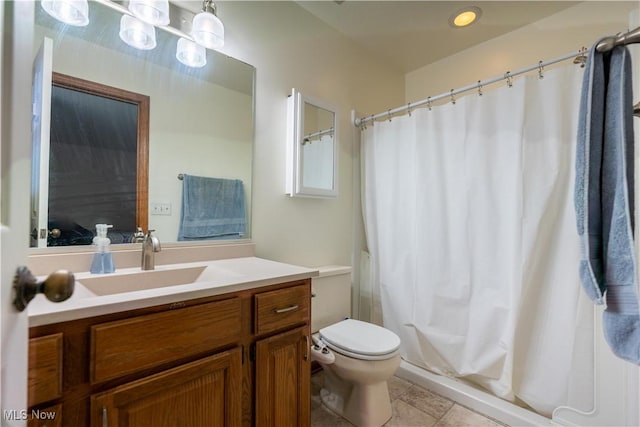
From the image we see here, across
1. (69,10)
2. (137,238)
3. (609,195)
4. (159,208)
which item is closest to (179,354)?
(137,238)

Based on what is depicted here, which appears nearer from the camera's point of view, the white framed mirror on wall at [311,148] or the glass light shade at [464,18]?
the white framed mirror on wall at [311,148]

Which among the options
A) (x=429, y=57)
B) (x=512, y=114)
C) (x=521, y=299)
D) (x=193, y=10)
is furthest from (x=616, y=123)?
(x=429, y=57)

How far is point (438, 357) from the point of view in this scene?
5.78 ft

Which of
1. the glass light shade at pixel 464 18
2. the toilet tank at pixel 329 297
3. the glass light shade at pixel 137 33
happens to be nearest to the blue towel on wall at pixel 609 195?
the toilet tank at pixel 329 297

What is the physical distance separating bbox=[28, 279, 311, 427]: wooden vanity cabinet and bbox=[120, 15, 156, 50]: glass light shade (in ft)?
3.73

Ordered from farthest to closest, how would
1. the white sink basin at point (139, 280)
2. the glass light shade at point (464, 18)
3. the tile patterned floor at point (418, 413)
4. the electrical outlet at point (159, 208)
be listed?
the glass light shade at point (464, 18), the tile patterned floor at point (418, 413), the electrical outlet at point (159, 208), the white sink basin at point (139, 280)

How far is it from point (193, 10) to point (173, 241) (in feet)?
3.68

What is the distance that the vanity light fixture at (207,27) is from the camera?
1294mm

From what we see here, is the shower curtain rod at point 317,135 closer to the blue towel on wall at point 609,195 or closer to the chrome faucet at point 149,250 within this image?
the chrome faucet at point 149,250

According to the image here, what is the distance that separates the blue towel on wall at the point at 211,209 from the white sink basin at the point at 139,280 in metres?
0.21

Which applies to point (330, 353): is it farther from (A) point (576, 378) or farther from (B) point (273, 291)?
(A) point (576, 378)

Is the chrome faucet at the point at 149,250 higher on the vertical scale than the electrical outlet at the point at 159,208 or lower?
lower

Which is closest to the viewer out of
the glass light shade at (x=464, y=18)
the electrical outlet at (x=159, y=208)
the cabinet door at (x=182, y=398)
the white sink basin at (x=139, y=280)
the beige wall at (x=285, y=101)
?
the cabinet door at (x=182, y=398)

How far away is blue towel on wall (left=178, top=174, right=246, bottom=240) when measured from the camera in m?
1.35
